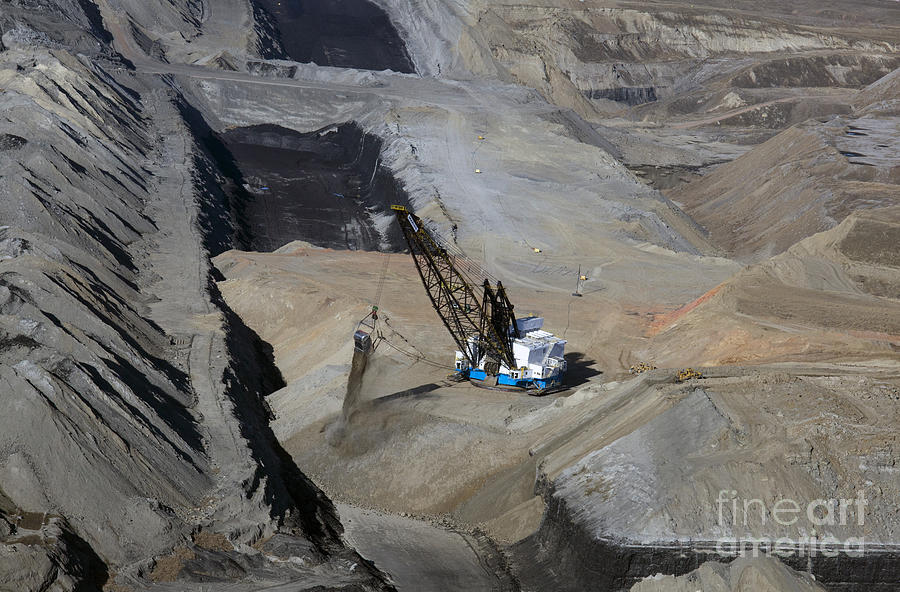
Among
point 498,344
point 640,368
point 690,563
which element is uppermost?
point 498,344

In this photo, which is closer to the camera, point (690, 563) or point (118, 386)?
point (690, 563)

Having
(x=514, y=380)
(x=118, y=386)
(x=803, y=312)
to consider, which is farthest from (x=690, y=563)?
(x=803, y=312)

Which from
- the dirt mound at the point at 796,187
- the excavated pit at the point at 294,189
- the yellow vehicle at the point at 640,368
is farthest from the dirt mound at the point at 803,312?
the excavated pit at the point at 294,189

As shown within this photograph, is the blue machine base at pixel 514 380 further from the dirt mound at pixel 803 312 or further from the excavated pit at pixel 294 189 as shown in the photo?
the excavated pit at pixel 294 189

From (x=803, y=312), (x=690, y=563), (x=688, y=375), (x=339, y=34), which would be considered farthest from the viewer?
(x=339, y=34)

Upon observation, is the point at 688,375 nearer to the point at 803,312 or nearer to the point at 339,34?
the point at 803,312

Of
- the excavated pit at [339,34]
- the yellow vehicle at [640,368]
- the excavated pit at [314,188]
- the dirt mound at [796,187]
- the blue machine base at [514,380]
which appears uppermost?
the excavated pit at [339,34]

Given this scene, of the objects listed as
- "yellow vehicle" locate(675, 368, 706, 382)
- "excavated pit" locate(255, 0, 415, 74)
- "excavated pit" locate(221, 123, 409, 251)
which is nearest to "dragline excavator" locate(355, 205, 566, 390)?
"yellow vehicle" locate(675, 368, 706, 382)

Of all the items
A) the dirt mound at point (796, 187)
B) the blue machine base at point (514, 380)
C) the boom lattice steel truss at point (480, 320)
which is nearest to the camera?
the boom lattice steel truss at point (480, 320)

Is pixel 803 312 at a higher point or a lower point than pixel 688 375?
lower
